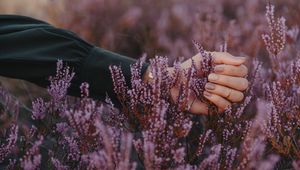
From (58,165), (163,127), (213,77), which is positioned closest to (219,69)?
(213,77)

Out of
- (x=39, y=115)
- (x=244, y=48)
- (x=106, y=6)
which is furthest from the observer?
(x=106, y=6)

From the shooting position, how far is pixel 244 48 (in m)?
3.44

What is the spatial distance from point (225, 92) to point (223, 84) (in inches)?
1.2

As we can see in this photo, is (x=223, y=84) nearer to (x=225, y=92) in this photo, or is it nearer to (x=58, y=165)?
(x=225, y=92)

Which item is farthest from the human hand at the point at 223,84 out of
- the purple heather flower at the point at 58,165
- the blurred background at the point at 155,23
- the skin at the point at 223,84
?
the blurred background at the point at 155,23

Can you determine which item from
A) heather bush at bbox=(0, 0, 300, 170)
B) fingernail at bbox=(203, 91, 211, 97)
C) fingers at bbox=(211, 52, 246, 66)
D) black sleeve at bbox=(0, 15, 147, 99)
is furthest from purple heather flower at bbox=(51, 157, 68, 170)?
fingers at bbox=(211, 52, 246, 66)

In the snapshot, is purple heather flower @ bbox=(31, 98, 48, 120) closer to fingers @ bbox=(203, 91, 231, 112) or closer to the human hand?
the human hand

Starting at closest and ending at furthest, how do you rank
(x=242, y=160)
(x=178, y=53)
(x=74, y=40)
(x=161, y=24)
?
(x=242, y=160) → (x=74, y=40) → (x=178, y=53) → (x=161, y=24)

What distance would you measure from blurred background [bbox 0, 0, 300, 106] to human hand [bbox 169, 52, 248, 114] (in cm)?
137

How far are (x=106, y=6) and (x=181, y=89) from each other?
3601 millimetres

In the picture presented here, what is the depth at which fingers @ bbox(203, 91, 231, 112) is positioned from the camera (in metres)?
1.84

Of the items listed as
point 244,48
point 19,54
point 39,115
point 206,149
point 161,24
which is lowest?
point 206,149

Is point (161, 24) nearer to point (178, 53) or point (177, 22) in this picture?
point (177, 22)

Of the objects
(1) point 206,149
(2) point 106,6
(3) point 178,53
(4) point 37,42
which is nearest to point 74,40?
(4) point 37,42
